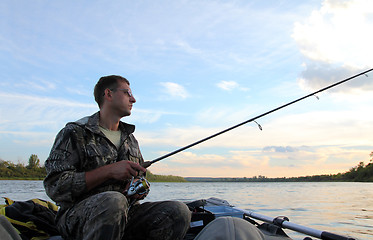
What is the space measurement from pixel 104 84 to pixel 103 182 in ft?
3.19

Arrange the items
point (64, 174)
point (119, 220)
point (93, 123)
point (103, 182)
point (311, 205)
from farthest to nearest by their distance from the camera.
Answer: point (311, 205)
point (93, 123)
point (103, 182)
point (64, 174)
point (119, 220)

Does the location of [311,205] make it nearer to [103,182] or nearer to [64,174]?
[103,182]

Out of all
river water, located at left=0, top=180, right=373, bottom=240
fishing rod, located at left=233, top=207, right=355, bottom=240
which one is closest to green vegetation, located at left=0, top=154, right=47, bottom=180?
river water, located at left=0, top=180, right=373, bottom=240

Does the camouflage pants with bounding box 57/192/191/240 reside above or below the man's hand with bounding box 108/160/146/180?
below

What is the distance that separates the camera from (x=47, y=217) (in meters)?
2.96

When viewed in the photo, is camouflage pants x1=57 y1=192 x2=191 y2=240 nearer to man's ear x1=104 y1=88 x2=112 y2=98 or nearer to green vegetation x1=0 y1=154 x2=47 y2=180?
man's ear x1=104 y1=88 x2=112 y2=98

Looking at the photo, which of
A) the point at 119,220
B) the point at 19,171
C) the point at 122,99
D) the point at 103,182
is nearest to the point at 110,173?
the point at 103,182

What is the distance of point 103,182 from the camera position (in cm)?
235

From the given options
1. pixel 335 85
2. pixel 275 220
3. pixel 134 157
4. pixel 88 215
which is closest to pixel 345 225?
pixel 335 85

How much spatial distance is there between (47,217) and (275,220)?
8.38ft

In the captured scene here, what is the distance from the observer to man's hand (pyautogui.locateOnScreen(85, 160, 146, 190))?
2.27 m

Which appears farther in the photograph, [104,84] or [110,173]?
[104,84]

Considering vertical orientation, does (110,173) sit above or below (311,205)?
above

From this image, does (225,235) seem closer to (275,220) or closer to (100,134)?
(100,134)
